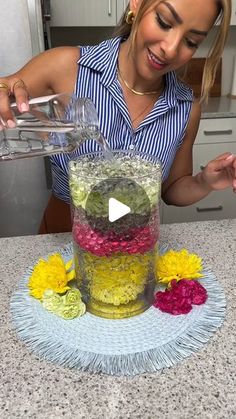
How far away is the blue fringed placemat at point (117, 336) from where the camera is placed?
0.57m

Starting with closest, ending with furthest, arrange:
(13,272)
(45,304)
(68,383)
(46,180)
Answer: (68,383) < (45,304) < (13,272) < (46,180)

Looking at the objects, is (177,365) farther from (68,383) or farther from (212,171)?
(212,171)

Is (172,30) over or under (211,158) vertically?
over

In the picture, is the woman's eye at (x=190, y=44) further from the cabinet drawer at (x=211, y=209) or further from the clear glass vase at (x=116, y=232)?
the cabinet drawer at (x=211, y=209)

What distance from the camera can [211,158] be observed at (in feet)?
7.17

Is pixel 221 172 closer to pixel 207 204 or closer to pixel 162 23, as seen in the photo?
pixel 162 23

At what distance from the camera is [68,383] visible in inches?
21.5

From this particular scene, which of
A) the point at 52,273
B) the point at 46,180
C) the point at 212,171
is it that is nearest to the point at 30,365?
the point at 52,273

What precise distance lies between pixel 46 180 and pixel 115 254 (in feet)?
4.73

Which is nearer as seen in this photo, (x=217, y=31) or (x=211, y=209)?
(x=217, y=31)

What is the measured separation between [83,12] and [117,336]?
175 cm

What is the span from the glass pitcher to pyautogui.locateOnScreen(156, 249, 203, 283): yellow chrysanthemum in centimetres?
23
